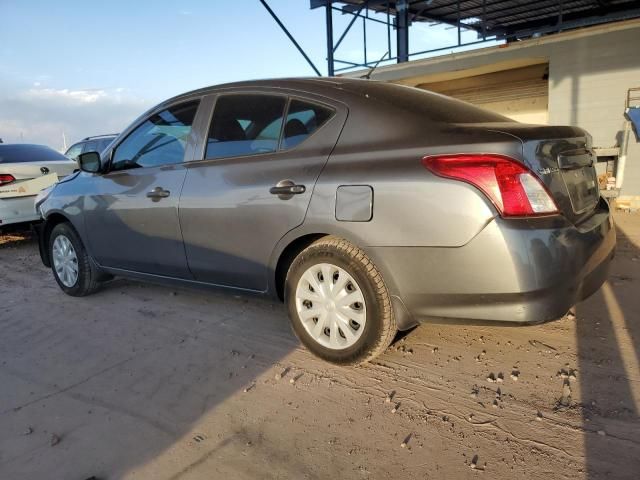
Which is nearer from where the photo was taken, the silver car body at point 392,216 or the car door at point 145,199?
the silver car body at point 392,216

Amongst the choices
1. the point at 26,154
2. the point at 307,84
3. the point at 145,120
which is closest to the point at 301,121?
the point at 307,84

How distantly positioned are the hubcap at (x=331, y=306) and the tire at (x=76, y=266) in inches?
98.2

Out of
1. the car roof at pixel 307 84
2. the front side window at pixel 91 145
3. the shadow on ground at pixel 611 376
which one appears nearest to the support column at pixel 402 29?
the front side window at pixel 91 145

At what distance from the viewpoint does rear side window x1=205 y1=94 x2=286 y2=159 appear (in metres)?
3.20

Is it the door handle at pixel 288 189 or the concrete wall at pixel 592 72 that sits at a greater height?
the concrete wall at pixel 592 72

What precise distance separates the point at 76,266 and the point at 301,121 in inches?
111

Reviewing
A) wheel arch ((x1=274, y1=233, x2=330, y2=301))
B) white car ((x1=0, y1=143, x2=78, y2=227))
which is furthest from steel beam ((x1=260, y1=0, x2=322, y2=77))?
wheel arch ((x1=274, y1=233, x2=330, y2=301))

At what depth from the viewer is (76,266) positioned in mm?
4637

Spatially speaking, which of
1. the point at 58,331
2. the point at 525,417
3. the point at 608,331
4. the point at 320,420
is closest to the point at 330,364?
the point at 320,420

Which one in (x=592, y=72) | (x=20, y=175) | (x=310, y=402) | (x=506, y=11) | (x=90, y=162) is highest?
(x=506, y=11)

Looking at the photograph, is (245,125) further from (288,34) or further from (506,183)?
(288,34)

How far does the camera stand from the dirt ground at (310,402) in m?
2.13

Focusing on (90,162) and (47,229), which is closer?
(90,162)

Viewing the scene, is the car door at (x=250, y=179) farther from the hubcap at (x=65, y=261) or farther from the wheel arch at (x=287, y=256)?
the hubcap at (x=65, y=261)
